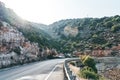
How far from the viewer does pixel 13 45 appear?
67.4 metres

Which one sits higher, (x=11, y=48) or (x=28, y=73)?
(x=11, y=48)

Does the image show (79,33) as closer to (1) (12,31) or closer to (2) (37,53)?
(2) (37,53)

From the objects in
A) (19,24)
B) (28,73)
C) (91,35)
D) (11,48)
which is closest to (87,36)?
(91,35)

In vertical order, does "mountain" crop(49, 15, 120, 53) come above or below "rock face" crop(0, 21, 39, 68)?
above

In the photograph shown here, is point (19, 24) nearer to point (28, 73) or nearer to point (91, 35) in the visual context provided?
point (28, 73)

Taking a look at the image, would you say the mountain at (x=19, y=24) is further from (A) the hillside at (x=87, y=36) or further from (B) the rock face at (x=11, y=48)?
(A) the hillside at (x=87, y=36)

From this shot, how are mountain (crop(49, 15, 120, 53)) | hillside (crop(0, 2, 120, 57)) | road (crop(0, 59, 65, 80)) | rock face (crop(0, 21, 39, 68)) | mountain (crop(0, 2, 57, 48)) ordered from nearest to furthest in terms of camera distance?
road (crop(0, 59, 65, 80)) < rock face (crop(0, 21, 39, 68)) < mountain (crop(0, 2, 57, 48)) < hillside (crop(0, 2, 120, 57)) < mountain (crop(49, 15, 120, 53))

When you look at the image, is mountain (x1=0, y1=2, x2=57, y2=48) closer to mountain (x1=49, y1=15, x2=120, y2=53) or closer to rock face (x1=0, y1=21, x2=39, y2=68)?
rock face (x1=0, y1=21, x2=39, y2=68)

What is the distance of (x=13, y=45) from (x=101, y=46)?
69.4 meters

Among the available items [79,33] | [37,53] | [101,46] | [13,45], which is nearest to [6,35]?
[13,45]

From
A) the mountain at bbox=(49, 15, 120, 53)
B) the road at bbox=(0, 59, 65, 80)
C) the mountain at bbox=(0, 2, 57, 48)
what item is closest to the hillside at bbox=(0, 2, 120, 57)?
the mountain at bbox=(49, 15, 120, 53)

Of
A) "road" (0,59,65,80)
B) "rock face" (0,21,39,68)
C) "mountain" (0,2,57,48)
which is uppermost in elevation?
"mountain" (0,2,57,48)

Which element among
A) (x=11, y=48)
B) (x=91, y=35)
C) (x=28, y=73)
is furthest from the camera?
(x=91, y=35)

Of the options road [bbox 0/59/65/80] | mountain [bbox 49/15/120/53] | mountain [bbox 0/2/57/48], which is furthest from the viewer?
mountain [bbox 49/15/120/53]
